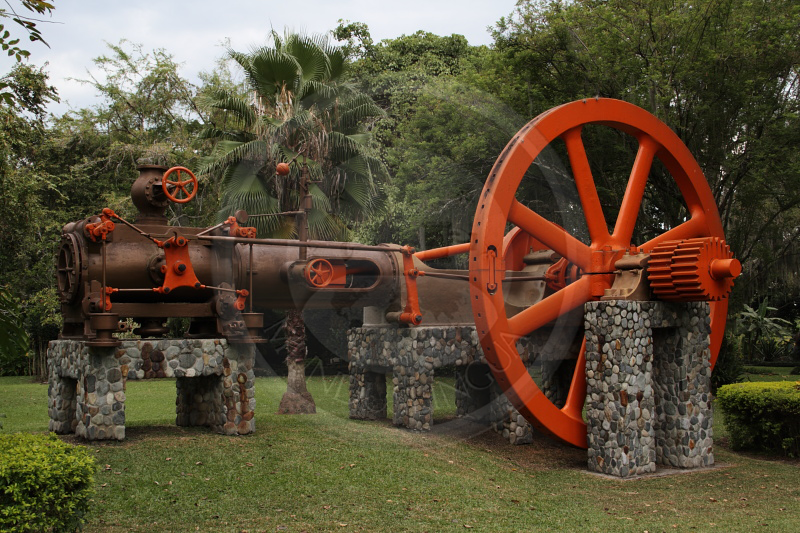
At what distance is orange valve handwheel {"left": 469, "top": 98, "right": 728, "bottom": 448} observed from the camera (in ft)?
31.1

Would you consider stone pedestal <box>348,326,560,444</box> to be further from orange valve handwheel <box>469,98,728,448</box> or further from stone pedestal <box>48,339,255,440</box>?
stone pedestal <box>48,339,255,440</box>

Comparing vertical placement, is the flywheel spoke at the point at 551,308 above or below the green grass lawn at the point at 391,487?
above

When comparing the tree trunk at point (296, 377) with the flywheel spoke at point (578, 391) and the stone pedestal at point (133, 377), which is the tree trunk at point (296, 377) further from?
the flywheel spoke at point (578, 391)

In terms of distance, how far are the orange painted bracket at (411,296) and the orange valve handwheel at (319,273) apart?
1.19 meters

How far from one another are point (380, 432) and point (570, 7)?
1151 centimetres

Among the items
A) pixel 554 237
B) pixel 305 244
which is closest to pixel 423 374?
pixel 305 244

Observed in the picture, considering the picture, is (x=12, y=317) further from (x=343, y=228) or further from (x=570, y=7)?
(x=570, y=7)

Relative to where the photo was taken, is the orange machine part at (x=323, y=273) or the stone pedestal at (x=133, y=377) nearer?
the stone pedestal at (x=133, y=377)

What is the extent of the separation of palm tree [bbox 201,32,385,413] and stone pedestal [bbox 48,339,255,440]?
19.1 feet

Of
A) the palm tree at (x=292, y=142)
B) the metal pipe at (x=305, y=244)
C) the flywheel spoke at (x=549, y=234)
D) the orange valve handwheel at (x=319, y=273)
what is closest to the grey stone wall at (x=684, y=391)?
the flywheel spoke at (x=549, y=234)

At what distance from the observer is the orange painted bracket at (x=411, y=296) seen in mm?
10984

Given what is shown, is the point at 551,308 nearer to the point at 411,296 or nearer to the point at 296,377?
the point at 411,296

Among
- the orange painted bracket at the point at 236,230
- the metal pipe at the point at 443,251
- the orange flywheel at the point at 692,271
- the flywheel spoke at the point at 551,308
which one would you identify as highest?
the orange painted bracket at the point at 236,230

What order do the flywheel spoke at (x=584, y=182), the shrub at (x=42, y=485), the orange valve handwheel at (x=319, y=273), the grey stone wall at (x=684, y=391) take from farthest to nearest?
the flywheel spoke at (x=584, y=182), the grey stone wall at (x=684, y=391), the orange valve handwheel at (x=319, y=273), the shrub at (x=42, y=485)
